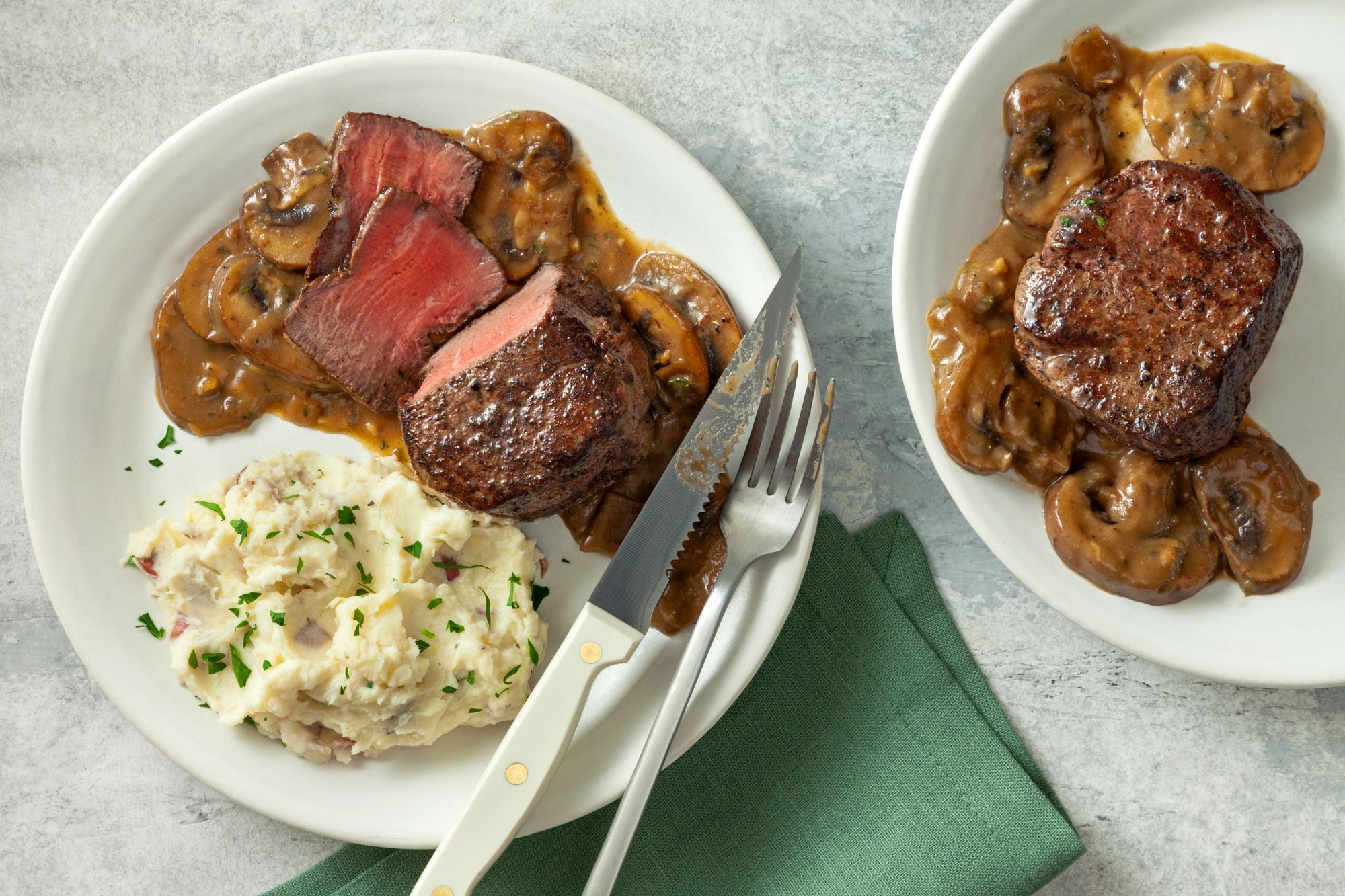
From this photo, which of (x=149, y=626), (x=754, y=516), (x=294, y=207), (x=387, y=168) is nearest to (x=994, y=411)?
(x=754, y=516)

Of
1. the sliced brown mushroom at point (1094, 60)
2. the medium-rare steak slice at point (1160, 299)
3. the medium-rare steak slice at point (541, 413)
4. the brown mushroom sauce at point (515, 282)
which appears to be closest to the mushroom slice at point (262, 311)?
the brown mushroom sauce at point (515, 282)

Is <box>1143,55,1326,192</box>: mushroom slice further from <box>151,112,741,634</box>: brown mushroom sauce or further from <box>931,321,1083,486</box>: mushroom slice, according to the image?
<box>151,112,741,634</box>: brown mushroom sauce

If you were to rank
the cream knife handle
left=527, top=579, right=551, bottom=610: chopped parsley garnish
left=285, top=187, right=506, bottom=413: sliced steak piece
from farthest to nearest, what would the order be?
left=527, top=579, right=551, bottom=610: chopped parsley garnish
left=285, top=187, right=506, bottom=413: sliced steak piece
the cream knife handle

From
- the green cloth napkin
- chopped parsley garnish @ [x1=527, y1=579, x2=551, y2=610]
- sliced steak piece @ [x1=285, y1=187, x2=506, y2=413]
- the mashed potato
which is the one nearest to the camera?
the mashed potato

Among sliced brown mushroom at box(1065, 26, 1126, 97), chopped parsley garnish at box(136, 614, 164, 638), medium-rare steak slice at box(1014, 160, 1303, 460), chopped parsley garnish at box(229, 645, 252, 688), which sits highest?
sliced brown mushroom at box(1065, 26, 1126, 97)

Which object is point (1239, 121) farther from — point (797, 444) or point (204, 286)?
point (204, 286)

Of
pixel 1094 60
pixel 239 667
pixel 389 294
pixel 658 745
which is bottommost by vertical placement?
pixel 239 667

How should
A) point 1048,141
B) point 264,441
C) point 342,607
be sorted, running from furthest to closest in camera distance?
point 264,441 → point 1048,141 → point 342,607

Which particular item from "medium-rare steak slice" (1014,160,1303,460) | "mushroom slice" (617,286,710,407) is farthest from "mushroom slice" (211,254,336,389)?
"medium-rare steak slice" (1014,160,1303,460)
